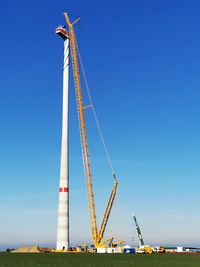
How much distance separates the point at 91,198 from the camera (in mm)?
199500

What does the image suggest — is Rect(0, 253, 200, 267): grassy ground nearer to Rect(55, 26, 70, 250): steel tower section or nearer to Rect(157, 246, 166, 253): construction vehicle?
Rect(55, 26, 70, 250): steel tower section

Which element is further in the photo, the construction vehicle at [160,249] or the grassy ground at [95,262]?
the construction vehicle at [160,249]

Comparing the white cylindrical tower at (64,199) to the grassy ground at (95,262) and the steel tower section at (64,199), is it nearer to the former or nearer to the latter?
the steel tower section at (64,199)

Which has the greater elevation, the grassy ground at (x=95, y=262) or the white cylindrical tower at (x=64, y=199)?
the white cylindrical tower at (x=64, y=199)

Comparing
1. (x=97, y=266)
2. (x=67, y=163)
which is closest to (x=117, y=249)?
(x=67, y=163)

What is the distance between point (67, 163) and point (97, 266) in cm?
11960

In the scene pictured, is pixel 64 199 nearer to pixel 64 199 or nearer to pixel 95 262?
pixel 64 199

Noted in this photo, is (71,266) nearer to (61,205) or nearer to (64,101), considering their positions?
(61,205)

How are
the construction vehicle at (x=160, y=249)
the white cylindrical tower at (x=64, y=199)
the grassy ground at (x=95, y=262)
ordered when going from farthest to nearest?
1. the construction vehicle at (x=160, y=249)
2. the white cylindrical tower at (x=64, y=199)
3. the grassy ground at (x=95, y=262)

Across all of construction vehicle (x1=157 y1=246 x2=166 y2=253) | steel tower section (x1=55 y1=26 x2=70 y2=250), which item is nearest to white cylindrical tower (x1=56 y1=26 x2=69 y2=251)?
steel tower section (x1=55 y1=26 x2=70 y2=250)

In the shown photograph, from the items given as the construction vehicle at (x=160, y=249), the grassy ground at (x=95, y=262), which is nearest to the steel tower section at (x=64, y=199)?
the construction vehicle at (x=160, y=249)

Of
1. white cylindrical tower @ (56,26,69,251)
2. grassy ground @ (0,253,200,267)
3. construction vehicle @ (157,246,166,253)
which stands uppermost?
white cylindrical tower @ (56,26,69,251)

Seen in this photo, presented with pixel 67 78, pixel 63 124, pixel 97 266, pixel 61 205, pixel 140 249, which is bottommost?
pixel 97 266

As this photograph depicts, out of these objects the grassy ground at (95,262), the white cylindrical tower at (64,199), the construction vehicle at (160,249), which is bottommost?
the grassy ground at (95,262)
